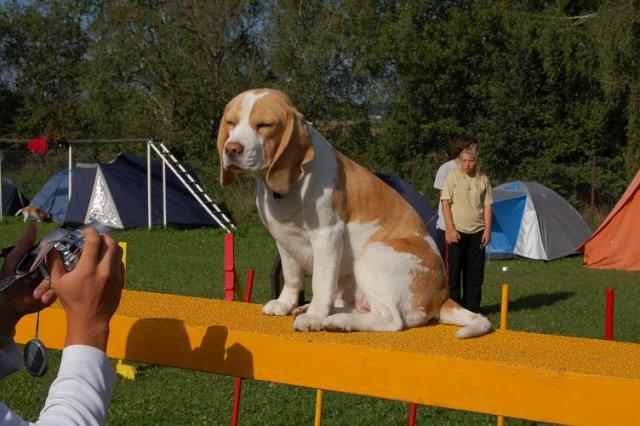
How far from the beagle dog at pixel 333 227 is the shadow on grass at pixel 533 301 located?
23.0 feet

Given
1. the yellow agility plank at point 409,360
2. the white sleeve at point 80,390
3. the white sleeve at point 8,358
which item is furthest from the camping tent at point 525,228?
the white sleeve at point 80,390

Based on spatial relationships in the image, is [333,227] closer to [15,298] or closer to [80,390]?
[15,298]

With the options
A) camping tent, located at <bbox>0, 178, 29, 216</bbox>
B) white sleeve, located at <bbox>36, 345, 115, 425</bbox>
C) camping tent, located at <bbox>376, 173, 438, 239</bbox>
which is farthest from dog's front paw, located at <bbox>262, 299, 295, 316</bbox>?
camping tent, located at <bbox>0, 178, 29, 216</bbox>

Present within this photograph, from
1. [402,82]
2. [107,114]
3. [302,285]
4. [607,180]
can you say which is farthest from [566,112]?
[302,285]

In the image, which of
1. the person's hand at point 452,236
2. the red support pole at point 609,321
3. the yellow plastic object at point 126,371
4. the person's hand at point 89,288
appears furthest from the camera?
the person's hand at point 452,236

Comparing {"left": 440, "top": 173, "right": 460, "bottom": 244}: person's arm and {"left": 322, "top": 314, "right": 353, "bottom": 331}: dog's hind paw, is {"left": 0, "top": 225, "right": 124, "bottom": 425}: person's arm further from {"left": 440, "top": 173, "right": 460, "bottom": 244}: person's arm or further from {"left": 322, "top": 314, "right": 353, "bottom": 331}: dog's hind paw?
{"left": 440, "top": 173, "right": 460, "bottom": 244}: person's arm

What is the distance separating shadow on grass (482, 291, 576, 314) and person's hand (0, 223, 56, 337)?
27.9 feet

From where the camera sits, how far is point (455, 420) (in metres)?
6.04

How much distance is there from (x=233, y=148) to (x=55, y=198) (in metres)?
21.1

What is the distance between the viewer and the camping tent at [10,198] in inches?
981

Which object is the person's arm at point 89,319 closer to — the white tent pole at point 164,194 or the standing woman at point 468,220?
the standing woman at point 468,220

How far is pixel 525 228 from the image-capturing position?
52.2 feet

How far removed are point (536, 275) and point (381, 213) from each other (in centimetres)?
1107

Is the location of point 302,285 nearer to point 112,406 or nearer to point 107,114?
point 112,406
